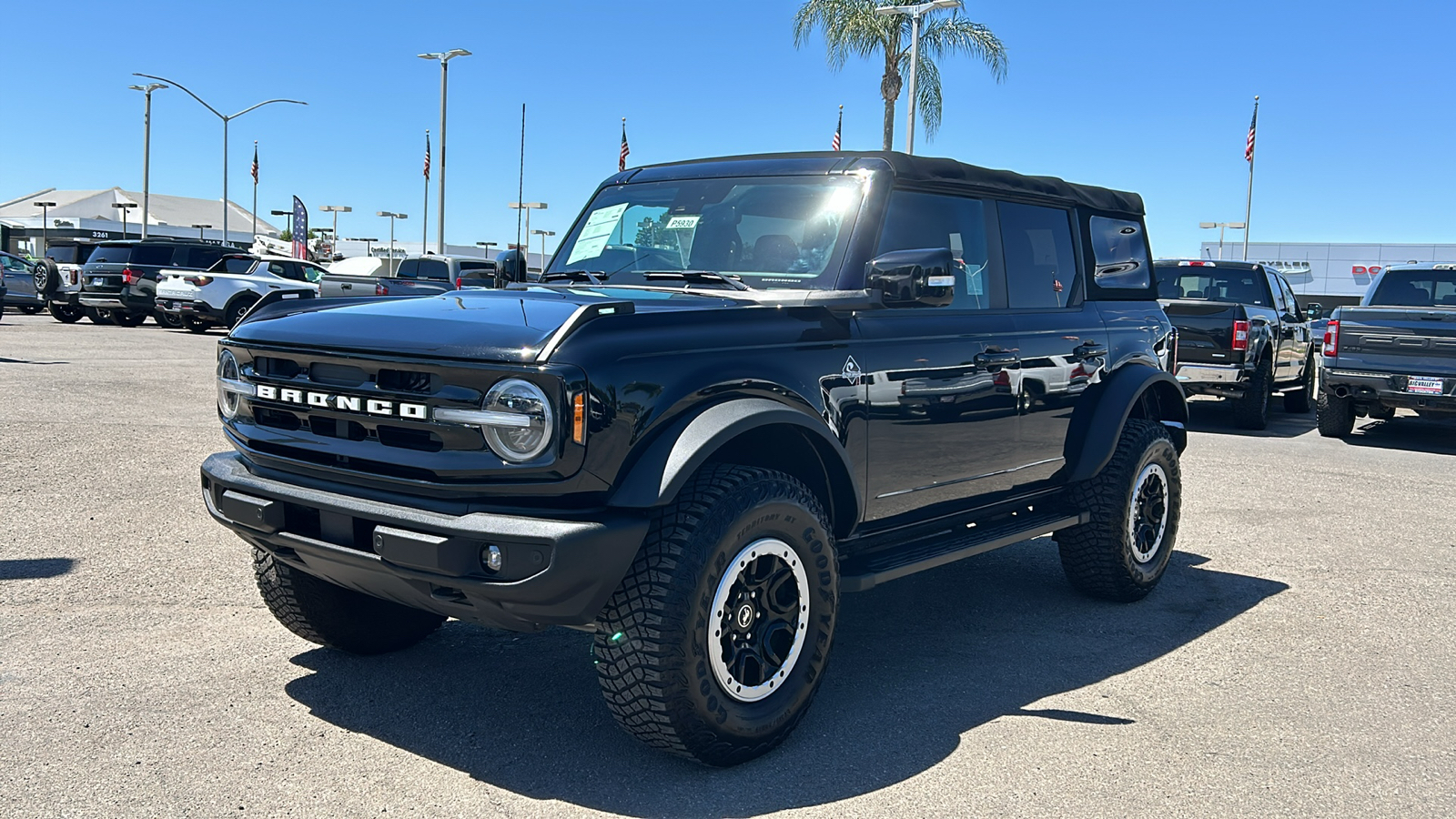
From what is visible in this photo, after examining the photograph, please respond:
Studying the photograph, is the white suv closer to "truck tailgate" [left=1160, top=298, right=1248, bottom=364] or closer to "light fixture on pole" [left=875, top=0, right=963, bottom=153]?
"light fixture on pole" [left=875, top=0, right=963, bottom=153]

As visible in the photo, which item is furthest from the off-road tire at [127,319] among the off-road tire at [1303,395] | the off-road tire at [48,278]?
the off-road tire at [1303,395]

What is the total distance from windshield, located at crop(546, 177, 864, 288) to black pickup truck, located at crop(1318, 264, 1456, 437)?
9.81m

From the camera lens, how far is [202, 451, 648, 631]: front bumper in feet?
10.5

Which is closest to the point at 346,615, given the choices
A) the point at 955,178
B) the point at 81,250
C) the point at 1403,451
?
the point at 955,178

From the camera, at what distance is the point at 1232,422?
48.8 ft

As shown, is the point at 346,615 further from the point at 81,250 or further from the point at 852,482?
the point at 81,250

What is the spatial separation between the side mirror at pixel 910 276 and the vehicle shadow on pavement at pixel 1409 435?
1041 cm

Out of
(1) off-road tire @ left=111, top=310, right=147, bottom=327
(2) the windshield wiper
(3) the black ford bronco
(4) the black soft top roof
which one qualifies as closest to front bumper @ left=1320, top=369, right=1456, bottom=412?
(4) the black soft top roof

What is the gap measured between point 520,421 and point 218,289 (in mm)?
22156

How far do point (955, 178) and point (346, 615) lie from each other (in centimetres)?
301

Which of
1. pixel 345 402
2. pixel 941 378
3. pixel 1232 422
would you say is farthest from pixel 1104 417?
pixel 1232 422

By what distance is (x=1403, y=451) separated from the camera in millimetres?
12492

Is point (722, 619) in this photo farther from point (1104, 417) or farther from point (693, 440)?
point (1104, 417)

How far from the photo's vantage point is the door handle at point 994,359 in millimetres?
4875
